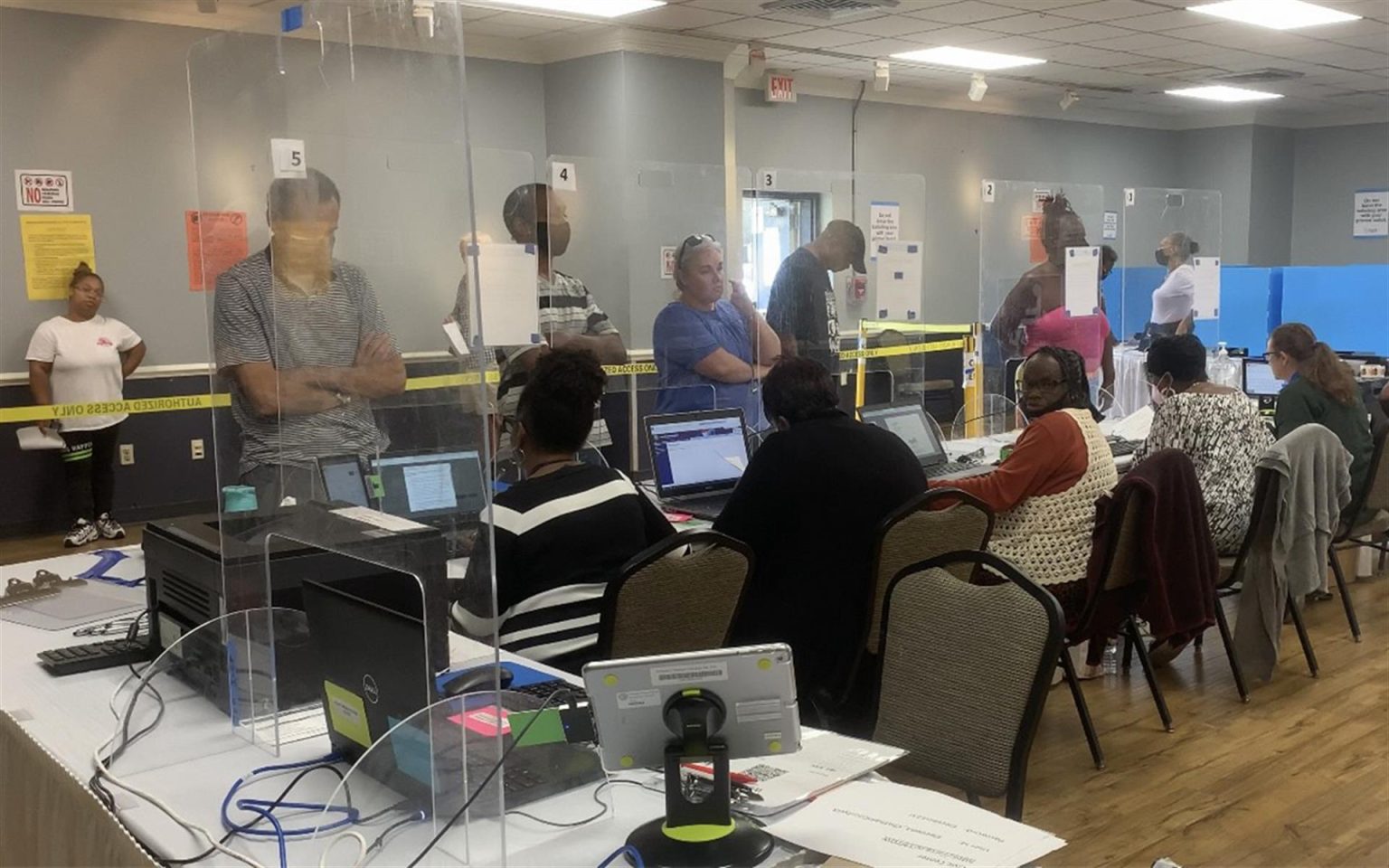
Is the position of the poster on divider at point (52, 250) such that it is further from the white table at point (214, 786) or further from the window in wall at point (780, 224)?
the white table at point (214, 786)

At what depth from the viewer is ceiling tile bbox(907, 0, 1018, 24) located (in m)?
6.61

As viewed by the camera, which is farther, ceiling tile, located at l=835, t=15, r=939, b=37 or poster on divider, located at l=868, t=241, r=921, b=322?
ceiling tile, located at l=835, t=15, r=939, b=37

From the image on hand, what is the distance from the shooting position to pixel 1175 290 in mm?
7613

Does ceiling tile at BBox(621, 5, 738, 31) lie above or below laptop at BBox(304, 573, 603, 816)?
above

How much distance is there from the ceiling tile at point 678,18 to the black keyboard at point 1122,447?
10.6ft

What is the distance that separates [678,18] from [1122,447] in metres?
3.47

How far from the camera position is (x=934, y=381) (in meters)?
9.66

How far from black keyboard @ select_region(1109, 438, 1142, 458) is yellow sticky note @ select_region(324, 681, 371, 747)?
383 centimetres

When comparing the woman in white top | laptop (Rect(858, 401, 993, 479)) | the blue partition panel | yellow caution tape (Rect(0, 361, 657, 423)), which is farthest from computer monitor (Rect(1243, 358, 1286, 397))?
the blue partition panel

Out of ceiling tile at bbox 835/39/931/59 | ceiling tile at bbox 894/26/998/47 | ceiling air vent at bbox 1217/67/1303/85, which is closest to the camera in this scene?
ceiling tile at bbox 894/26/998/47

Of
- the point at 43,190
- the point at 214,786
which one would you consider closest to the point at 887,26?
the point at 43,190

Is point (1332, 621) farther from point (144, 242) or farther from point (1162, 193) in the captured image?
point (144, 242)

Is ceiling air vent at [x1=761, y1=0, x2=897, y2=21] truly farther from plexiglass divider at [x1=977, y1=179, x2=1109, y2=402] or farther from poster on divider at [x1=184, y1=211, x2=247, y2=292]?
poster on divider at [x1=184, y1=211, x2=247, y2=292]

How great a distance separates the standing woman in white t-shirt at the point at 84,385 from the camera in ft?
20.2
